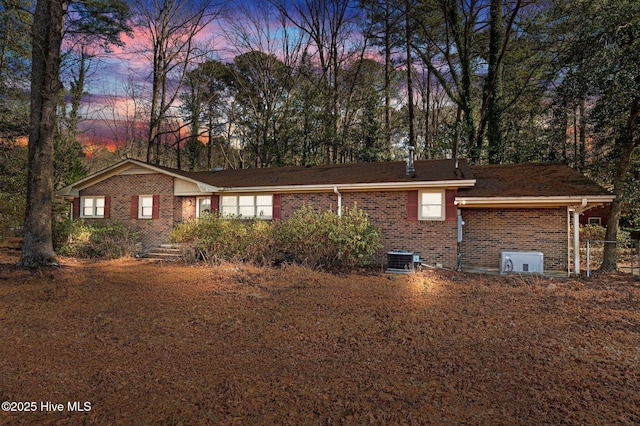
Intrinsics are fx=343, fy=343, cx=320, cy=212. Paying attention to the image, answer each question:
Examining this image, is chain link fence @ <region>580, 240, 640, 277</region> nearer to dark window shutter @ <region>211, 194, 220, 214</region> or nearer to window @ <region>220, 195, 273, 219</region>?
window @ <region>220, 195, 273, 219</region>

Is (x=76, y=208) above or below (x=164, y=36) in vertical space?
below

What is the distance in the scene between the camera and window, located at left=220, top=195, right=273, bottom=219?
1301cm

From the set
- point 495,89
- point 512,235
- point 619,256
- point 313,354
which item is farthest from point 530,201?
point 495,89

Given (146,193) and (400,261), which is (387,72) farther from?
(146,193)

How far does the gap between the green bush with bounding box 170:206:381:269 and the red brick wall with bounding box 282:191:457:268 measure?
83 cm

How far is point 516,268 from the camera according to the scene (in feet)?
33.7

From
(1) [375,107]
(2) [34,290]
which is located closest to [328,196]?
(2) [34,290]

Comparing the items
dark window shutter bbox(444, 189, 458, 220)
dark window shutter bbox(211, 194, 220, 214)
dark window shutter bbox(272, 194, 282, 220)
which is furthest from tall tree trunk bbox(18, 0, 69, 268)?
dark window shutter bbox(444, 189, 458, 220)

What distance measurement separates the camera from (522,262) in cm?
1023

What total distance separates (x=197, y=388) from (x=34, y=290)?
573 centimetres

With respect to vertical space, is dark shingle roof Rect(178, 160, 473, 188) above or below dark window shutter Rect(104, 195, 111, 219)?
above

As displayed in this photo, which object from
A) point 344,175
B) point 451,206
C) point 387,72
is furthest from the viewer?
point 387,72

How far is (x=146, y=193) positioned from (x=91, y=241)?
269cm

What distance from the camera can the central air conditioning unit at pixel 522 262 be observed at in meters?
10.1
